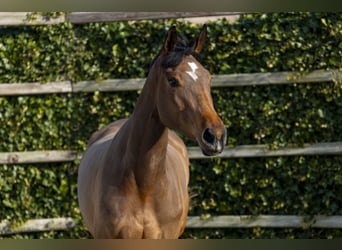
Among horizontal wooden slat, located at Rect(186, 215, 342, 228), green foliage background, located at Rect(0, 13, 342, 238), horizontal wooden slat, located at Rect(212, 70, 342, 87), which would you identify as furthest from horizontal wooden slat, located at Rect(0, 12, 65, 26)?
horizontal wooden slat, located at Rect(186, 215, 342, 228)

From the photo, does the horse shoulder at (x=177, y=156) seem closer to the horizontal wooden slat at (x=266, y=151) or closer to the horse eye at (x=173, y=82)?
A: the horse eye at (x=173, y=82)

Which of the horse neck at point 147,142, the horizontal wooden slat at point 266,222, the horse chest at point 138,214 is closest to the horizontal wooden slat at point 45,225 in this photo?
the horizontal wooden slat at point 266,222

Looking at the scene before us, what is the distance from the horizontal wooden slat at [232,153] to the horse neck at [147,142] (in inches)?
83.5

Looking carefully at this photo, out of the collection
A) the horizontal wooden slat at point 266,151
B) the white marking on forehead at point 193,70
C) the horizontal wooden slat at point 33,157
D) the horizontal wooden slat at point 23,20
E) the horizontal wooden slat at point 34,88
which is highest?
the white marking on forehead at point 193,70

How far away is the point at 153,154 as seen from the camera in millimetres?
3061

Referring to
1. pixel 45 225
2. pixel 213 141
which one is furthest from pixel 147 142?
pixel 45 225

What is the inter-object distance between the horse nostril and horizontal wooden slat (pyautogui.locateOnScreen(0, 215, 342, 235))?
2.78m

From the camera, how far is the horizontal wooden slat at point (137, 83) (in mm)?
5098

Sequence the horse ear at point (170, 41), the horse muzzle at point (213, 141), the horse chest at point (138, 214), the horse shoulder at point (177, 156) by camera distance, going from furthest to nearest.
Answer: the horse shoulder at point (177, 156)
the horse chest at point (138, 214)
the horse ear at point (170, 41)
the horse muzzle at point (213, 141)

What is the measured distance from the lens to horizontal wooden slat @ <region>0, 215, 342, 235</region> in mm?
5227

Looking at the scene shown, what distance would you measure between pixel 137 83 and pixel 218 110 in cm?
68

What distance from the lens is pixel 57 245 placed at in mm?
329

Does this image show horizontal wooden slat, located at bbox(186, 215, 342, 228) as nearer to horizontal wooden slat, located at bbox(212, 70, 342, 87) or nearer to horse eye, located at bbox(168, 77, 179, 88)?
horizontal wooden slat, located at bbox(212, 70, 342, 87)

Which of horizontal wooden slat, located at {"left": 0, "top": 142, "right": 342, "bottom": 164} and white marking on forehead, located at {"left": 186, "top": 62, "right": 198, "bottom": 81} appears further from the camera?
horizontal wooden slat, located at {"left": 0, "top": 142, "right": 342, "bottom": 164}
